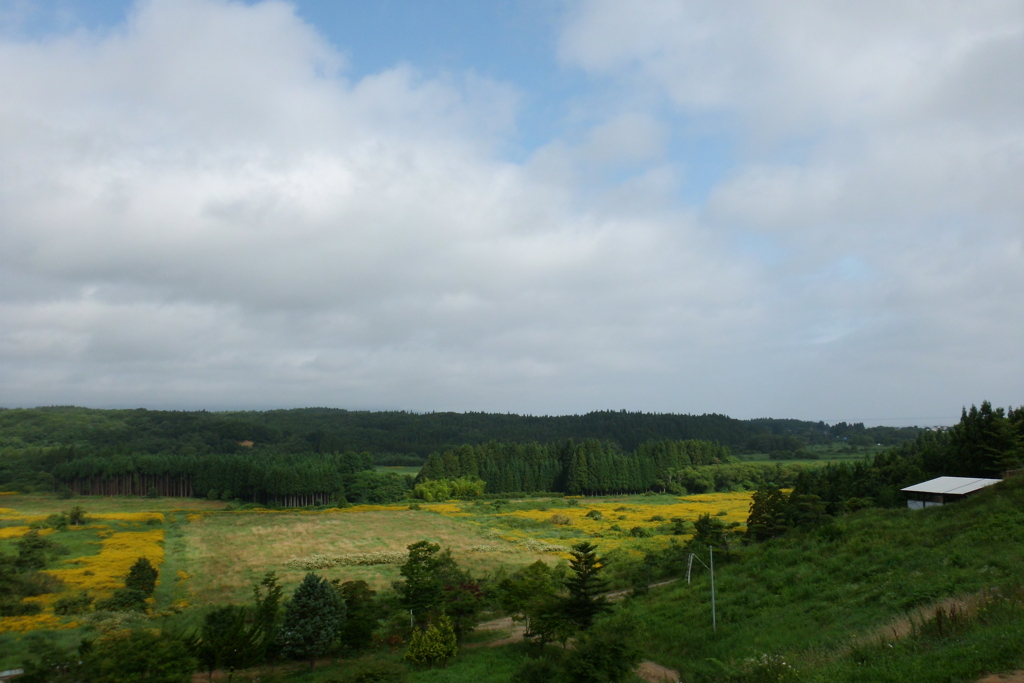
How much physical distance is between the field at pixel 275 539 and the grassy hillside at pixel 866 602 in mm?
16973

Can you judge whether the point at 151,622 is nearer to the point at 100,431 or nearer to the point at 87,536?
the point at 87,536

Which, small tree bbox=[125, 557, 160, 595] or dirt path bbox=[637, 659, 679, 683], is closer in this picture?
dirt path bbox=[637, 659, 679, 683]

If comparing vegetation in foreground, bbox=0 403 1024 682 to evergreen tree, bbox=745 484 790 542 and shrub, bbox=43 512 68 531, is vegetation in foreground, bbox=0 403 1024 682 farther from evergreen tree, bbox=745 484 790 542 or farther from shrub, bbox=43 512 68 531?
shrub, bbox=43 512 68 531

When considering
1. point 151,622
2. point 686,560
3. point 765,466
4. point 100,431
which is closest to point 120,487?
point 100,431

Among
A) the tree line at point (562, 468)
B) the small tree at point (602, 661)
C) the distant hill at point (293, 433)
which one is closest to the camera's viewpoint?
the small tree at point (602, 661)

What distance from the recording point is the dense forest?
302 ft

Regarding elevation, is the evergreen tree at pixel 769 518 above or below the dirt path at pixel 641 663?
above

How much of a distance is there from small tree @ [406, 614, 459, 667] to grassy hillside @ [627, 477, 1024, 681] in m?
9.14

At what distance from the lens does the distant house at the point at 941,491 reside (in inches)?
1401

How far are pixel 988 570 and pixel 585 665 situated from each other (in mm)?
15506

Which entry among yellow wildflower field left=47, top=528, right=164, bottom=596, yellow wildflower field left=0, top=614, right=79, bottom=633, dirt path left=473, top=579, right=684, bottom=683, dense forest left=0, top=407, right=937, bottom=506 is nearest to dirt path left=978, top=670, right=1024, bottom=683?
dirt path left=473, top=579, right=684, bottom=683

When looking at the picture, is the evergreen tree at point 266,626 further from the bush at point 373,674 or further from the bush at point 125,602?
the bush at point 125,602

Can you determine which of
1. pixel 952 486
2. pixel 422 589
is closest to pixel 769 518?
pixel 952 486

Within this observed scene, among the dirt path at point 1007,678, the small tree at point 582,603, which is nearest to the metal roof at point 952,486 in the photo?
the small tree at point 582,603
